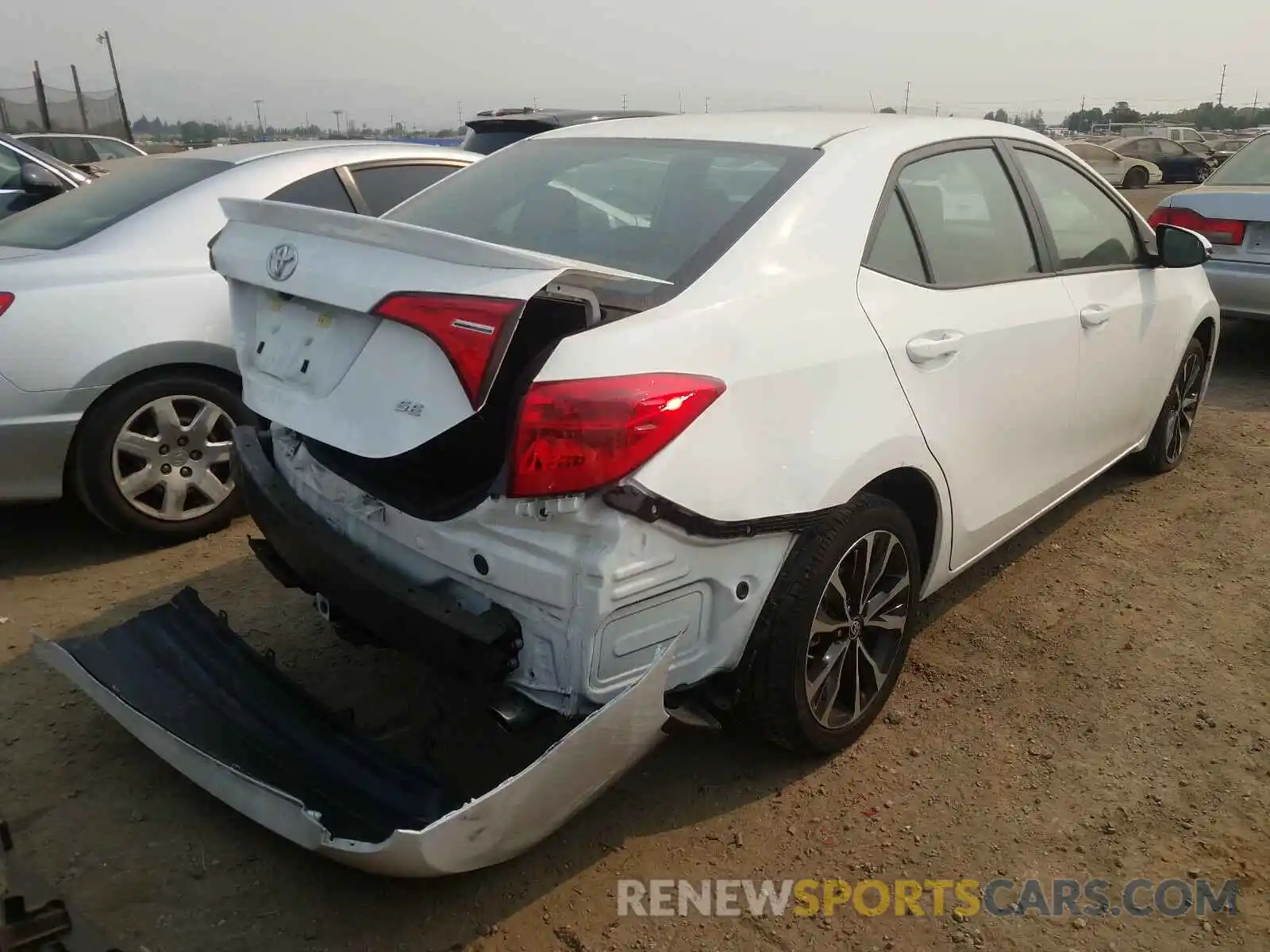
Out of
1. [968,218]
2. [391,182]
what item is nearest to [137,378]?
[391,182]

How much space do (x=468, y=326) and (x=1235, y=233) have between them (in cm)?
631

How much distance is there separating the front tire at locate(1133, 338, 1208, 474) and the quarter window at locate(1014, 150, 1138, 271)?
0.94m

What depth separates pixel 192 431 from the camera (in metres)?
4.02

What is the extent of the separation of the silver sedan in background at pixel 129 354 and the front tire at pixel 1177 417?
4155 millimetres

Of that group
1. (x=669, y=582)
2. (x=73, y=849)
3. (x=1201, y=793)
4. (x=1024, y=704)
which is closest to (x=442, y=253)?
(x=669, y=582)

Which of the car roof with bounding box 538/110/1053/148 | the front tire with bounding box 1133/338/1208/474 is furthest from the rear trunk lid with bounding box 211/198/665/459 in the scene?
the front tire with bounding box 1133/338/1208/474

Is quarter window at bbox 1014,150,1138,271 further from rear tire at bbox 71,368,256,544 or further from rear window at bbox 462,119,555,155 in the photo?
rear window at bbox 462,119,555,155

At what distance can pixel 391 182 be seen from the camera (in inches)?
190

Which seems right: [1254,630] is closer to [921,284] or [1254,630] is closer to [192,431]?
[921,284]

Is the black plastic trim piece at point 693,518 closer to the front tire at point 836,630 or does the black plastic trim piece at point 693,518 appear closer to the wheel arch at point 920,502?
A: the front tire at point 836,630

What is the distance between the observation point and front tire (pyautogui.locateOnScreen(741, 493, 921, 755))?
237 cm

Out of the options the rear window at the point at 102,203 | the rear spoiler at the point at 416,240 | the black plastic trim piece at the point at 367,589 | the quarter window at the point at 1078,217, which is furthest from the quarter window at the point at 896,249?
the rear window at the point at 102,203

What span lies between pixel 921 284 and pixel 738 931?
177 cm

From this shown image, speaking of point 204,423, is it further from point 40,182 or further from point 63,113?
point 63,113
